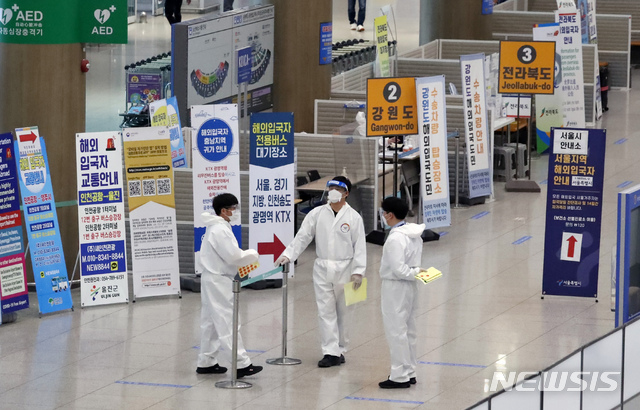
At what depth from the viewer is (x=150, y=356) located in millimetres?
10016

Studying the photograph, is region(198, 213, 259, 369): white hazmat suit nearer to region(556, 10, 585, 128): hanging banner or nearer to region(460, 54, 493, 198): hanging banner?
region(460, 54, 493, 198): hanging banner

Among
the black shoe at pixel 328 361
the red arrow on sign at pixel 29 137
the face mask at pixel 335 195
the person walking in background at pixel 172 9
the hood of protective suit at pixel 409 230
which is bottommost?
the black shoe at pixel 328 361

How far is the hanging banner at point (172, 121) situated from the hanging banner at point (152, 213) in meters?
0.62

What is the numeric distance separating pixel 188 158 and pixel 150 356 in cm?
448

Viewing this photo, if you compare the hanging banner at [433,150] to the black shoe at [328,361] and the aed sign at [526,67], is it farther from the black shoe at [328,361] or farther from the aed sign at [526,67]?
the black shoe at [328,361]

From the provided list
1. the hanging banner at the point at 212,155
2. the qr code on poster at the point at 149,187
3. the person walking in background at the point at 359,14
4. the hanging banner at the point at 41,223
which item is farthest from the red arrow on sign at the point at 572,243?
the person walking in background at the point at 359,14

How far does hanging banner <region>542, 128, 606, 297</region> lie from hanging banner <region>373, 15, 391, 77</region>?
5.84m

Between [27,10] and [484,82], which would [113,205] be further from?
[484,82]

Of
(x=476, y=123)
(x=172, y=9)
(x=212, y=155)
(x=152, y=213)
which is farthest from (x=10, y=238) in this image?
(x=172, y=9)

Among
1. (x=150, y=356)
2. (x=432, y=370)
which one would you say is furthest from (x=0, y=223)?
(x=432, y=370)

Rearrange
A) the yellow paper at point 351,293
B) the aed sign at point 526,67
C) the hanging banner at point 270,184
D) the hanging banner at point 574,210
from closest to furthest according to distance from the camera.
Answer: the yellow paper at point 351,293, the hanging banner at point 574,210, the hanging banner at point 270,184, the aed sign at point 526,67

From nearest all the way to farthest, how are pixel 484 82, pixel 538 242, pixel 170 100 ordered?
pixel 170 100
pixel 538 242
pixel 484 82

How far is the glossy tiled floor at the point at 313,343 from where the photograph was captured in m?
9.01

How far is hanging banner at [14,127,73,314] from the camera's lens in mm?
11250
